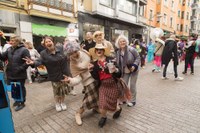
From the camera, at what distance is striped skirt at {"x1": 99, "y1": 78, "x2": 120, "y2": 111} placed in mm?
2926

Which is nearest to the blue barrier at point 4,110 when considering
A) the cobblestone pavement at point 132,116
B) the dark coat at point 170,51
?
the cobblestone pavement at point 132,116

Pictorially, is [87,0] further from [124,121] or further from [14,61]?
[124,121]

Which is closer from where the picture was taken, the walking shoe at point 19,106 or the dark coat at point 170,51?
the walking shoe at point 19,106

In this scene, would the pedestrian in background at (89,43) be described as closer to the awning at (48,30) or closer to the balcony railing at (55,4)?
the awning at (48,30)

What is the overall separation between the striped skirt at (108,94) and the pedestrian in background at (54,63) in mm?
1223

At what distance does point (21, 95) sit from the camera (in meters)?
3.95

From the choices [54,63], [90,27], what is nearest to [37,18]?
[90,27]

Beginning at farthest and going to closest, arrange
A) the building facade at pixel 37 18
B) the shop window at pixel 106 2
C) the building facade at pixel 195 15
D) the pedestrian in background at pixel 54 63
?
the building facade at pixel 195 15 → the shop window at pixel 106 2 → the building facade at pixel 37 18 → the pedestrian in background at pixel 54 63

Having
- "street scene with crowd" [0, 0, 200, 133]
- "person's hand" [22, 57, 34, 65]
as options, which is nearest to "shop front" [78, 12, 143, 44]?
"street scene with crowd" [0, 0, 200, 133]

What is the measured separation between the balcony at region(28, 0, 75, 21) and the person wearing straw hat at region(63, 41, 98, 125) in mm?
8533

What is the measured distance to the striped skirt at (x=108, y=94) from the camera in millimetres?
2926

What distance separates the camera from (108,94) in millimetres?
2930

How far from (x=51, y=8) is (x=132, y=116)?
33.1 feet

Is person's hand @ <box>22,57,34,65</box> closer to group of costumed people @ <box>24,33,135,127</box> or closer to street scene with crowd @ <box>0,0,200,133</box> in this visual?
street scene with crowd @ <box>0,0,200,133</box>
